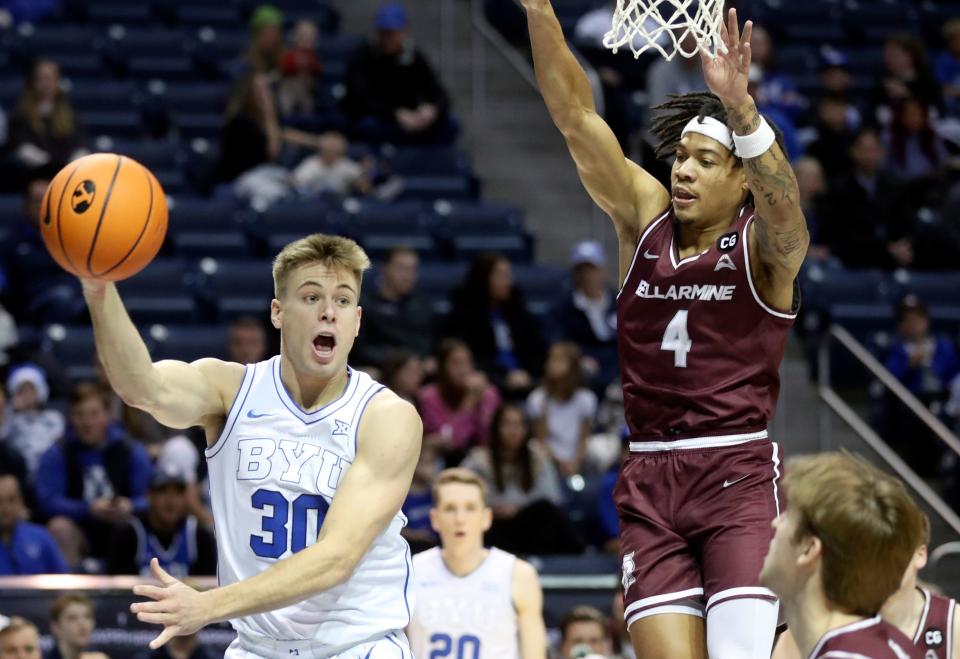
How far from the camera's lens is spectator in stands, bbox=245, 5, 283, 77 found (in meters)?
13.2

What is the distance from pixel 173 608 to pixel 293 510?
2.65 ft

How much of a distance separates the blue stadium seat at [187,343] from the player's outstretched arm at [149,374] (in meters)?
5.56

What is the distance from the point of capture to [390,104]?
14094 millimetres

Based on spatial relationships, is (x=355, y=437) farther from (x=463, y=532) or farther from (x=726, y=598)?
(x=463, y=532)

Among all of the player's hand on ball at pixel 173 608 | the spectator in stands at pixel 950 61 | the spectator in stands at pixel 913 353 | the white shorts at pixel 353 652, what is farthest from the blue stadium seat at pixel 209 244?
→ the player's hand on ball at pixel 173 608

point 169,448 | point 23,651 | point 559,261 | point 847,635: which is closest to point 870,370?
point 559,261

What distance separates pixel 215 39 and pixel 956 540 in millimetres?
7843

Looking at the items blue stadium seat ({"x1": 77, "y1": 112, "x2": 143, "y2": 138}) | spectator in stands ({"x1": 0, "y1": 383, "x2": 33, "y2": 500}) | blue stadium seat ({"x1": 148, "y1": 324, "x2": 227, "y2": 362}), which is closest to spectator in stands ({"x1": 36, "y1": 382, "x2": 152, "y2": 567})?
spectator in stands ({"x1": 0, "y1": 383, "x2": 33, "y2": 500})

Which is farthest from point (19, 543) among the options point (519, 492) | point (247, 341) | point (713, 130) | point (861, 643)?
point (861, 643)

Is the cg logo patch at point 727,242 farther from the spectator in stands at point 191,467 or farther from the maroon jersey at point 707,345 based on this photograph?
the spectator in stands at point 191,467

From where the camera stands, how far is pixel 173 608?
4.56 metres

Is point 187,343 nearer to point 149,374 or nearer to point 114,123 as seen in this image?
point 114,123

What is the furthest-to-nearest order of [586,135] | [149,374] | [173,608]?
[586,135]
[149,374]
[173,608]

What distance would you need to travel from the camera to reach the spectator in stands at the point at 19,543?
9.30m
